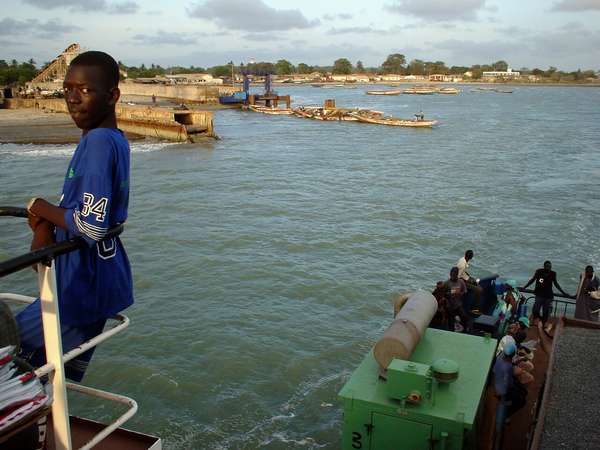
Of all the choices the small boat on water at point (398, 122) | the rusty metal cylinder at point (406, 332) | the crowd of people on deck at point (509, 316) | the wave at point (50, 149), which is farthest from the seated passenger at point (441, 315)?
the small boat on water at point (398, 122)

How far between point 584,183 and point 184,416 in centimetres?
2739

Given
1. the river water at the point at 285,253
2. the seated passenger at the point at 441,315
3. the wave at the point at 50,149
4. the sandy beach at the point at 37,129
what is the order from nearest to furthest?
the seated passenger at the point at 441,315, the river water at the point at 285,253, the wave at the point at 50,149, the sandy beach at the point at 37,129

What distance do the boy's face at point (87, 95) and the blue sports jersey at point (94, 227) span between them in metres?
0.11

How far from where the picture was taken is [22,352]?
8.05 feet

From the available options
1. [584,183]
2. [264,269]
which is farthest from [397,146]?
[264,269]

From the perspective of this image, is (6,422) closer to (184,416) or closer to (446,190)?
(184,416)

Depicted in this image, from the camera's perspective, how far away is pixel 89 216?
2236 mm

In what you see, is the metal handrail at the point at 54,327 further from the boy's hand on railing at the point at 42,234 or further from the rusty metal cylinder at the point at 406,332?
the rusty metal cylinder at the point at 406,332

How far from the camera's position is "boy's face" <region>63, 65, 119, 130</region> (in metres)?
2.45

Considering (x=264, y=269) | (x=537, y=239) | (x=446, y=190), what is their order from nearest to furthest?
(x=264, y=269) → (x=537, y=239) → (x=446, y=190)

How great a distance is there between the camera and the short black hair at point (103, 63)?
2473 millimetres

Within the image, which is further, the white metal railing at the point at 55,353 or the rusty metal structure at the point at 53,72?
the rusty metal structure at the point at 53,72

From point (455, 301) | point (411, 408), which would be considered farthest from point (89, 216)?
point (455, 301)

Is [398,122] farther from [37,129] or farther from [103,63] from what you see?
[103,63]
